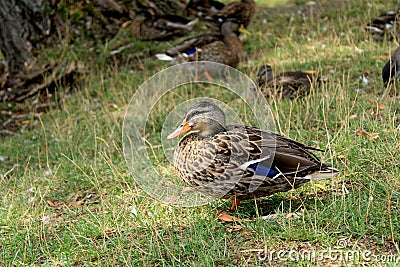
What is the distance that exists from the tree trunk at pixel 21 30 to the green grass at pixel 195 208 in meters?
2.11

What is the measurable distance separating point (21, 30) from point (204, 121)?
644 centimetres

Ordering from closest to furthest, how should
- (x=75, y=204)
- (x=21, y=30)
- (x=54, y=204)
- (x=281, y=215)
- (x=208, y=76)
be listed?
1. (x=281, y=215)
2. (x=75, y=204)
3. (x=54, y=204)
4. (x=208, y=76)
5. (x=21, y=30)

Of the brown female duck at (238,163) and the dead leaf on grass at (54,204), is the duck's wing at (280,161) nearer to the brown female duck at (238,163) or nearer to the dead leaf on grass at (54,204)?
the brown female duck at (238,163)

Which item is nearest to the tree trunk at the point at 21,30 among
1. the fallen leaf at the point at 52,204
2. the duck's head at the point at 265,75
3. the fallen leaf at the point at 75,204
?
the duck's head at the point at 265,75

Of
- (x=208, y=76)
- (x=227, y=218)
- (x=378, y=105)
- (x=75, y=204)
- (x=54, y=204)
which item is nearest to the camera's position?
(x=227, y=218)

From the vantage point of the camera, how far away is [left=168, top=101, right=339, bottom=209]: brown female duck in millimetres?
3951

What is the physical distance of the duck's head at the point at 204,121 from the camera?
417 centimetres

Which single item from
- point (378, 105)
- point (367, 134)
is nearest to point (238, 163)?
point (367, 134)

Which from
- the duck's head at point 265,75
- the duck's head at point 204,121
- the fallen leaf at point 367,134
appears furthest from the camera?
the duck's head at point 265,75

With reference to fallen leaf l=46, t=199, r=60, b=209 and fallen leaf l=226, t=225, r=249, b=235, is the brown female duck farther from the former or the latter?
fallen leaf l=46, t=199, r=60, b=209

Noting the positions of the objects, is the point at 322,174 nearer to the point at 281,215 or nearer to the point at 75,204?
the point at 281,215

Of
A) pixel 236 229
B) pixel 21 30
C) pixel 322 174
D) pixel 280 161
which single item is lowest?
pixel 236 229

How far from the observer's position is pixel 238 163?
3953 mm

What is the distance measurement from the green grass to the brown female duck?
0.65 ft
